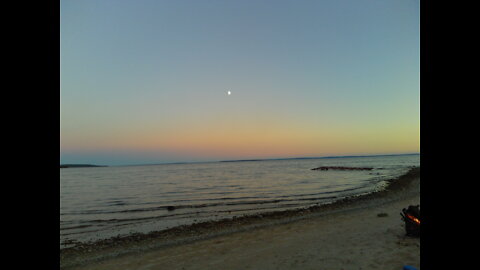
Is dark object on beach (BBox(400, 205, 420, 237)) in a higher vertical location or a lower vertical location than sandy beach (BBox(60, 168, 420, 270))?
higher

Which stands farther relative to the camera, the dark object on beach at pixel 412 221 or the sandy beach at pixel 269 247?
the dark object on beach at pixel 412 221

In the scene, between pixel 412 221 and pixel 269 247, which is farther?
pixel 269 247

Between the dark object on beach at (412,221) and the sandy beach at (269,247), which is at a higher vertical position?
the dark object on beach at (412,221)

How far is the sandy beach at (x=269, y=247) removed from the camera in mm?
7492

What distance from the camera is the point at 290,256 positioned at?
816 cm

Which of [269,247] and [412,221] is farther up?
[412,221]

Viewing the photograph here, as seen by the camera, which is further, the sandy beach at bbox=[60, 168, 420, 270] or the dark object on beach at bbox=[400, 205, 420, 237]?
the dark object on beach at bbox=[400, 205, 420, 237]

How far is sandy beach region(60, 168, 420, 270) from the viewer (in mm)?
7492

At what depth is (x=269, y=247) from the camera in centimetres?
951
